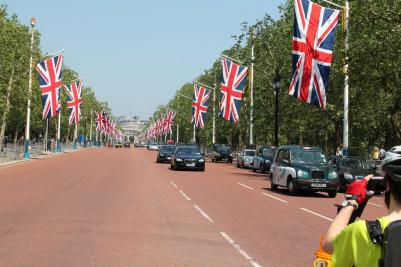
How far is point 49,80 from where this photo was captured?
45.3m

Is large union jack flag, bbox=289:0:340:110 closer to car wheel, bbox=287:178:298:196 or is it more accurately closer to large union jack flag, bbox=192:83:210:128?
car wheel, bbox=287:178:298:196

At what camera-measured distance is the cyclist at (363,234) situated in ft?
8.39

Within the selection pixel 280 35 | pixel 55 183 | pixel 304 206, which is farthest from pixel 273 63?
pixel 304 206

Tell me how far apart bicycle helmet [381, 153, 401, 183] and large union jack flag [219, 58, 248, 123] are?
43.2m

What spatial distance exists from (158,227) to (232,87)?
3496cm

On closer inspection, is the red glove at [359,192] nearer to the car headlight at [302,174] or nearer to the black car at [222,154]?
the car headlight at [302,174]

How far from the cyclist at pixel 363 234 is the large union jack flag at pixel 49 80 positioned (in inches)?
1745

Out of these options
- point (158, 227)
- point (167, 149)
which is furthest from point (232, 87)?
point (158, 227)

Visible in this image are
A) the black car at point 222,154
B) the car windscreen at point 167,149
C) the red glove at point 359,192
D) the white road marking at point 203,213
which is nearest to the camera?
the red glove at point 359,192

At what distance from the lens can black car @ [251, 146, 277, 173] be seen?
39.3m

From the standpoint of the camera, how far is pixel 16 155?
49875mm

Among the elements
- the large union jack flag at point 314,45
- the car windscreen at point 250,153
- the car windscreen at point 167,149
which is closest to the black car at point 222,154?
the car windscreen at point 167,149

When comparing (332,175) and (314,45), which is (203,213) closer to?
(332,175)

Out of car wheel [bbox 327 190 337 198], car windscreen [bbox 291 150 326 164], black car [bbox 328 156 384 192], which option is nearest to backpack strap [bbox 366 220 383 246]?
car wheel [bbox 327 190 337 198]
